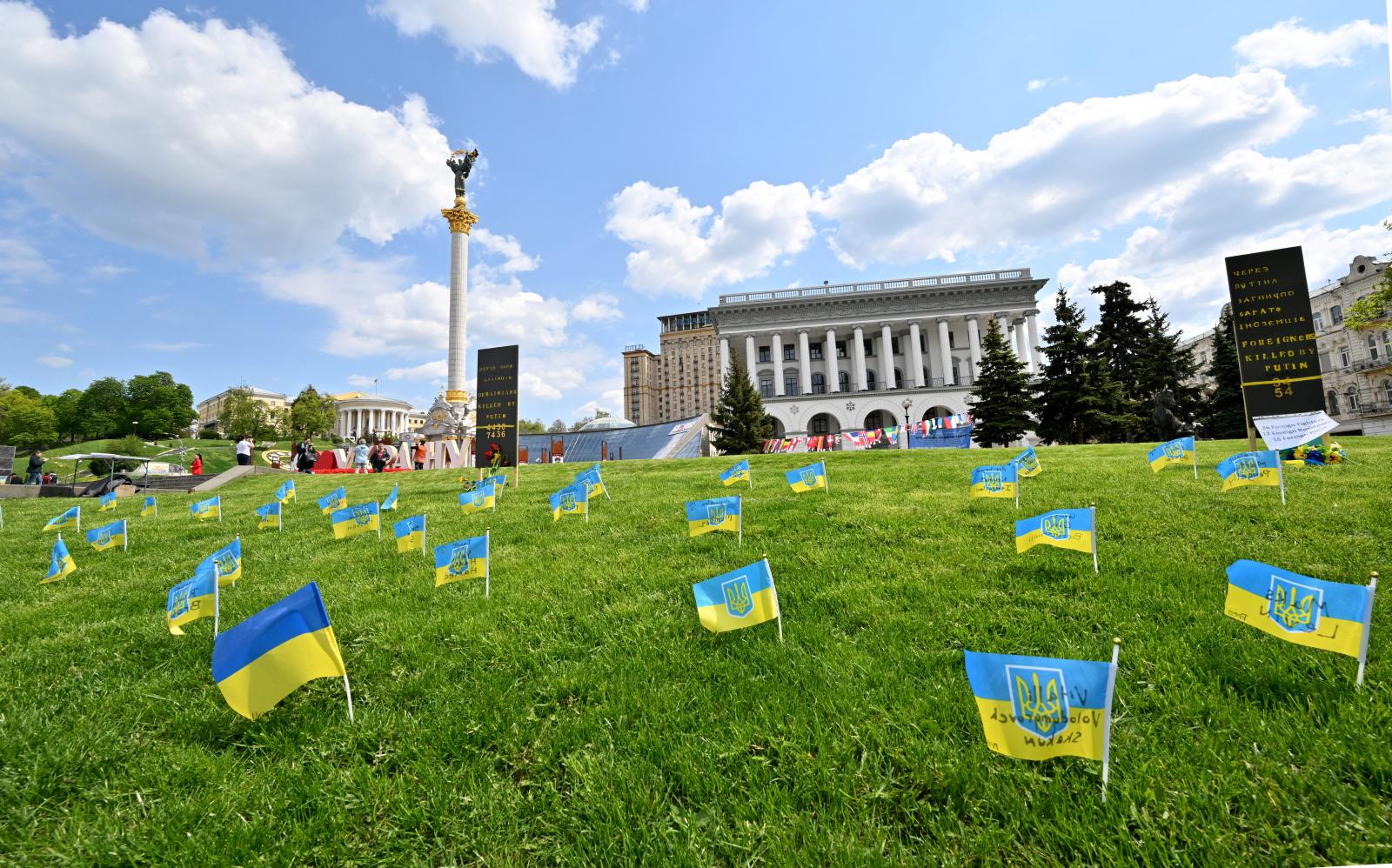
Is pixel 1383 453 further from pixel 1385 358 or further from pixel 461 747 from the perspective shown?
pixel 1385 358

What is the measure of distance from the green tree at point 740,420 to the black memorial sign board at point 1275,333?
23418 millimetres

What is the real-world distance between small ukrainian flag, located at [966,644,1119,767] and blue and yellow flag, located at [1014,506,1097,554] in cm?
271

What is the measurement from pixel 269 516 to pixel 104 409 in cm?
8400

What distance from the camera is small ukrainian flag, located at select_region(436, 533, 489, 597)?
203 inches

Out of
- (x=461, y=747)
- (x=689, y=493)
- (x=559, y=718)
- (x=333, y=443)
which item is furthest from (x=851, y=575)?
(x=333, y=443)

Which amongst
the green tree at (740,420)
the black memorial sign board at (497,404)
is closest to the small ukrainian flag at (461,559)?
the black memorial sign board at (497,404)

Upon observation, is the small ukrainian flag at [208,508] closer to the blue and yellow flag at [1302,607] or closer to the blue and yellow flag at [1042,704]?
the blue and yellow flag at [1042,704]

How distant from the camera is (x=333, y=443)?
7394 centimetres

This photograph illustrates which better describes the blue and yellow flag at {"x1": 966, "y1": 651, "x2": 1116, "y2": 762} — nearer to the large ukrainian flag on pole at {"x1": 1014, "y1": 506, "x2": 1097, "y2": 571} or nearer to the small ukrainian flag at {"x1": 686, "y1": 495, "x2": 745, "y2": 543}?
the large ukrainian flag on pole at {"x1": 1014, "y1": 506, "x2": 1097, "y2": 571}

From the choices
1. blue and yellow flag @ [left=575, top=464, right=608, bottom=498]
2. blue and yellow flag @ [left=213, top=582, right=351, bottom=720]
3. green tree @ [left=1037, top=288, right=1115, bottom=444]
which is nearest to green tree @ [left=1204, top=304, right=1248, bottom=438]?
green tree @ [left=1037, top=288, right=1115, bottom=444]

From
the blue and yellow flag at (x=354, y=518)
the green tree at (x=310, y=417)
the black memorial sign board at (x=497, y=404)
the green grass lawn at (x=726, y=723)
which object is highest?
the green tree at (x=310, y=417)

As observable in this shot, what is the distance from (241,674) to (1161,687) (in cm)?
497

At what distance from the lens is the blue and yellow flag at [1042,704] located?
220 centimetres

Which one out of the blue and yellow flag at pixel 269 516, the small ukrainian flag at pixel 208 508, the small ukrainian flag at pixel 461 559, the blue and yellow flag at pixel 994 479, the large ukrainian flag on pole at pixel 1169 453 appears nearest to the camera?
the small ukrainian flag at pixel 461 559
